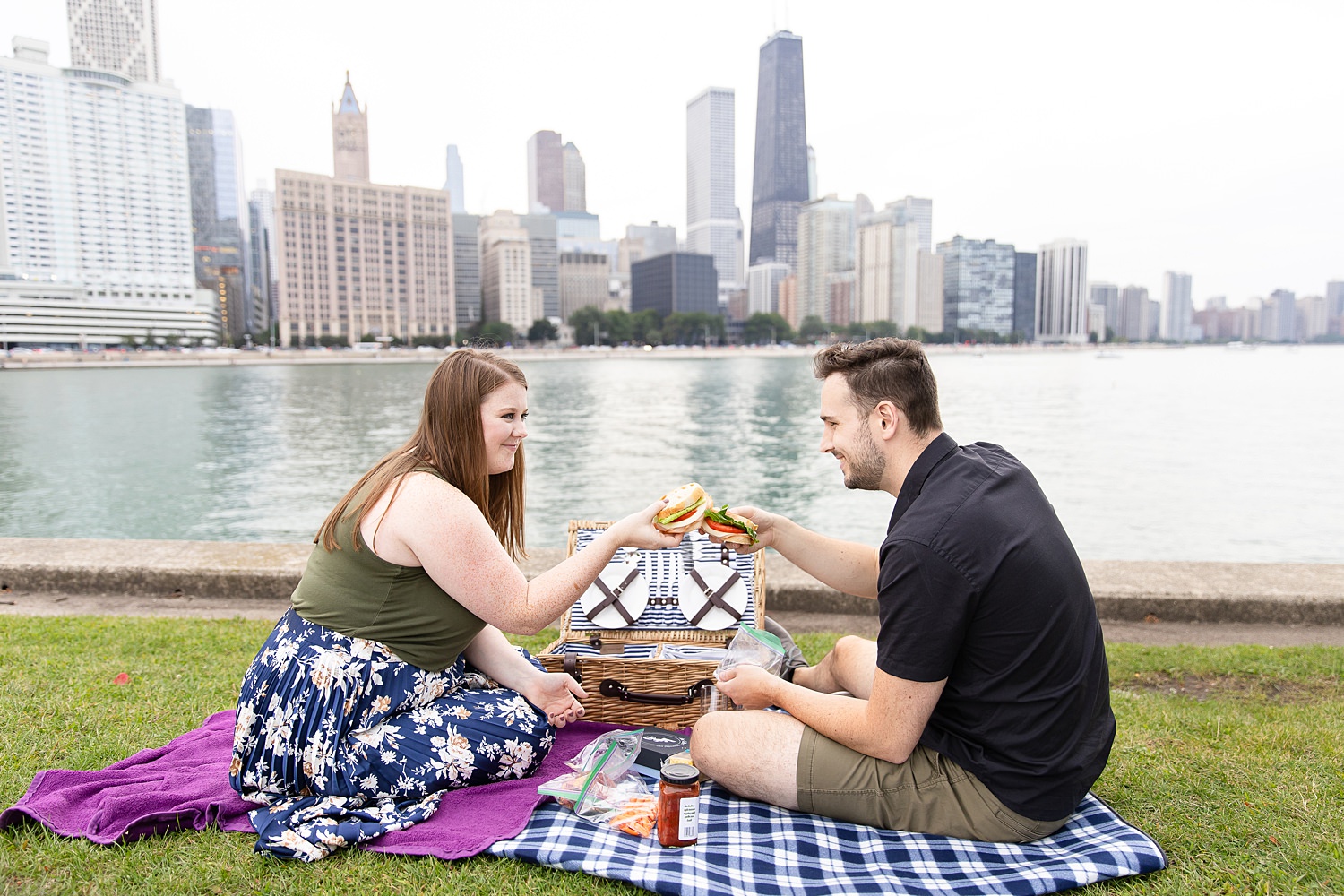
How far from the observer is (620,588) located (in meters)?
4.71

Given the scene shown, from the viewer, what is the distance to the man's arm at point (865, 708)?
8.45ft

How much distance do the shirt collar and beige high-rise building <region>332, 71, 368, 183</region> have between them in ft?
703

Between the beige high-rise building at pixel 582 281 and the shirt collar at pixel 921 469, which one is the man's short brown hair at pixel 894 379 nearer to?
the shirt collar at pixel 921 469

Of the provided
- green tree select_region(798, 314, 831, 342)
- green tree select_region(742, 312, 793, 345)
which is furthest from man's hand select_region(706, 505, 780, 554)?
green tree select_region(798, 314, 831, 342)

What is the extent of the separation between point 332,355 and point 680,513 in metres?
117

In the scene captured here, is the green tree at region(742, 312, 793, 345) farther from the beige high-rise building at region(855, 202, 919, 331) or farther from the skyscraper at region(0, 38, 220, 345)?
the skyscraper at region(0, 38, 220, 345)

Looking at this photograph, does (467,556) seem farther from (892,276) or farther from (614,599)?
(892,276)

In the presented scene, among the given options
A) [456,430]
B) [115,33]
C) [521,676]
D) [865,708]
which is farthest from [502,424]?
[115,33]

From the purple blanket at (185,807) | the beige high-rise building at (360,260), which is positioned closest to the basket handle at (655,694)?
the purple blanket at (185,807)

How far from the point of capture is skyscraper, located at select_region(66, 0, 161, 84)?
6722 inches

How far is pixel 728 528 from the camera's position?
3.41 metres

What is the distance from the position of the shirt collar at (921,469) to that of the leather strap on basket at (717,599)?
6.33 feet

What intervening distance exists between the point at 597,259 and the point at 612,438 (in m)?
162

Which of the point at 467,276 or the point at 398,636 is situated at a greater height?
the point at 467,276
